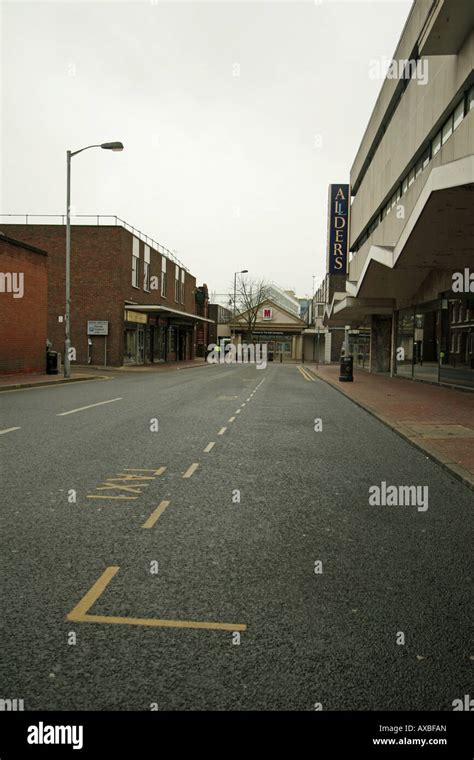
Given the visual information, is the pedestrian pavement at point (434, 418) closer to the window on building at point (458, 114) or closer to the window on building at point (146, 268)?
the window on building at point (458, 114)

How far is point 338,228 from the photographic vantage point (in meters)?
46.3

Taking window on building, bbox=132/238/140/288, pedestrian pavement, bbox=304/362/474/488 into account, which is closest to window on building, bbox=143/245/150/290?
window on building, bbox=132/238/140/288

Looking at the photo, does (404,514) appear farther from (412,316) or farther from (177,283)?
(177,283)

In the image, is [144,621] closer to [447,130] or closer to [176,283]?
[447,130]

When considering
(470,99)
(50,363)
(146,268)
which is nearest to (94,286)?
(146,268)

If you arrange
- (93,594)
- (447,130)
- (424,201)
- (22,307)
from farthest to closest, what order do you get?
(22,307) < (447,130) < (424,201) < (93,594)

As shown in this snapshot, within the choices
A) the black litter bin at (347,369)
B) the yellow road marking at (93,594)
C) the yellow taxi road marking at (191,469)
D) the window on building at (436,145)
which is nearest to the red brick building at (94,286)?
the black litter bin at (347,369)

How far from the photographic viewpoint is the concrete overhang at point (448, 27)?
14.9 meters

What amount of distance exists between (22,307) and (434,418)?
18.8 meters

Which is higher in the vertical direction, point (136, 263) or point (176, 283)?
point (176, 283)

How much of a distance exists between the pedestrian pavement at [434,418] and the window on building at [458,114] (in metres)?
8.42

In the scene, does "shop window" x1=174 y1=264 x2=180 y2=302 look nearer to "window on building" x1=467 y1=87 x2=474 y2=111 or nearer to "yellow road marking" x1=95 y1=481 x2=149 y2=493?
"window on building" x1=467 y1=87 x2=474 y2=111

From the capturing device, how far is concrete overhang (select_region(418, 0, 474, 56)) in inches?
587
